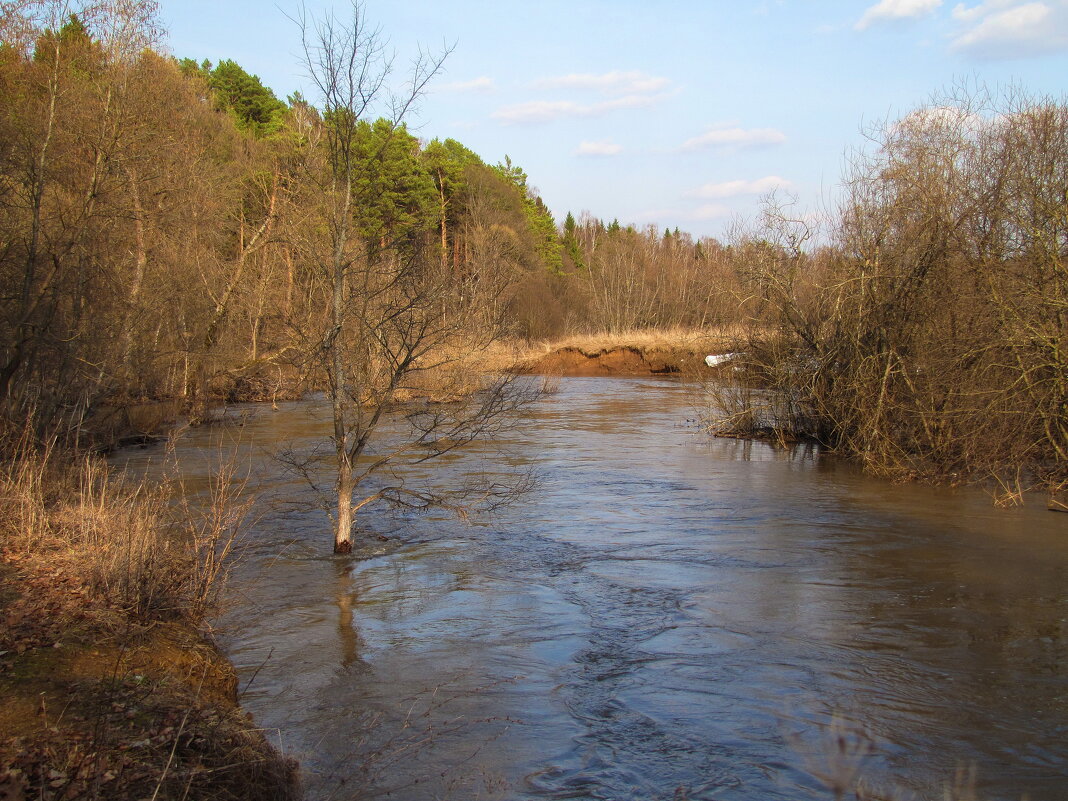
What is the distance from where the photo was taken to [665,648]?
26.2 ft

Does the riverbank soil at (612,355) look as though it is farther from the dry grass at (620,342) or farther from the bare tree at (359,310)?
the bare tree at (359,310)

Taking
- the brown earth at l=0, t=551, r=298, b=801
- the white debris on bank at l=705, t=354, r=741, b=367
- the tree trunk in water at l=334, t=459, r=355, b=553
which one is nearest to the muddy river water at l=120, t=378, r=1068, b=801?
the tree trunk in water at l=334, t=459, r=355, b=553

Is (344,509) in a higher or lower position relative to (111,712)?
higher

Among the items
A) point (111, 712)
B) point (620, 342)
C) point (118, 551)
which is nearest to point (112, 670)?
point (111, 712)

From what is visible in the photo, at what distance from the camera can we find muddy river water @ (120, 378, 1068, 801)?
5.79 meters

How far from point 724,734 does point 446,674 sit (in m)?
2.34

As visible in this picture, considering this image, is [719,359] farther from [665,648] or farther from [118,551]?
[118,551]

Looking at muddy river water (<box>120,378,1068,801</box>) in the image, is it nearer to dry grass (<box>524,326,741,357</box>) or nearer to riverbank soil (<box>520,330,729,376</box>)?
dry grass (<box>524,326,741,357</box>)

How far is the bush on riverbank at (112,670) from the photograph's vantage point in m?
4.11

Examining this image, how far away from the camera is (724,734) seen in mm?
6293

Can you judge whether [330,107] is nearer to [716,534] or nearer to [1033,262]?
[716,534]

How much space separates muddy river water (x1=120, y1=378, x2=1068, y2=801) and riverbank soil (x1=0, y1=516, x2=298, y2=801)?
0.67 meters

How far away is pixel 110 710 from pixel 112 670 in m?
0.83

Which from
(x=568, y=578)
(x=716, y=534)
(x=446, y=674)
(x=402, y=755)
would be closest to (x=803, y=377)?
(x=716, y=534)
